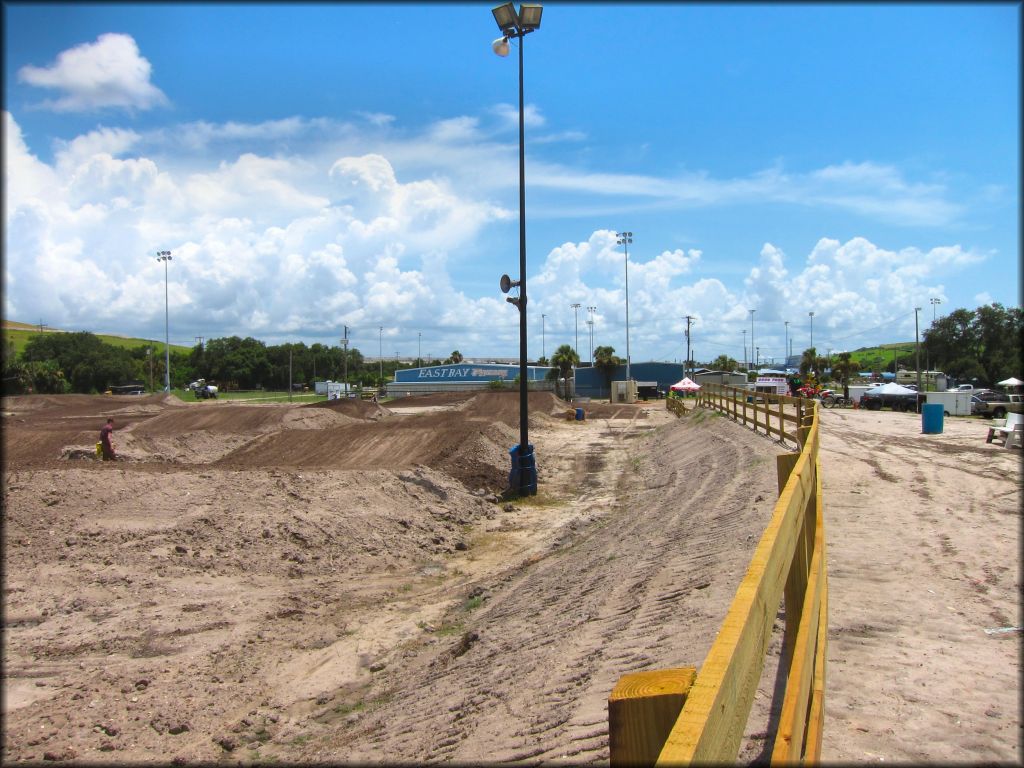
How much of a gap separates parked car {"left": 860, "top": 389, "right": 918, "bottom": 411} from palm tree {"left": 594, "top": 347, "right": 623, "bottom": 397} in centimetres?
3817

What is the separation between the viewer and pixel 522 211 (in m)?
17.2

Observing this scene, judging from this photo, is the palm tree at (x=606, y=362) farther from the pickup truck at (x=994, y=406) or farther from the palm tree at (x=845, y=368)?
the pickup truck at (x=994, y=406)

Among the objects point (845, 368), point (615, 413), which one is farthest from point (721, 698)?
point (845, 368)

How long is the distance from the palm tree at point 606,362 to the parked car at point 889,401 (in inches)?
1503

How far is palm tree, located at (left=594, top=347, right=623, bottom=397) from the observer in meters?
81.6

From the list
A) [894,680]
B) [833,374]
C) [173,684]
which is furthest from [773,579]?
[833,374]

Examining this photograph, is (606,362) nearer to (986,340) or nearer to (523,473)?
(986,340)

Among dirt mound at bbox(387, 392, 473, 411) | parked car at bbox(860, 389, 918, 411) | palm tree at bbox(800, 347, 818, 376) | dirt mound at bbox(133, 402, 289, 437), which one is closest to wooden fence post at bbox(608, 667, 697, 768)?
dirt mound at bbox(133, 402, 289, 437)

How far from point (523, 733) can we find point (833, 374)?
10561cm

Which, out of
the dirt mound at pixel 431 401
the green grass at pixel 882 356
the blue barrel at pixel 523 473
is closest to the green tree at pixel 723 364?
the green grass at pixel 882 356

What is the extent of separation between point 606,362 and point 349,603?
7325 centimetres

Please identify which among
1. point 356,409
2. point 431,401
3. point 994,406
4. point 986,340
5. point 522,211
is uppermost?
point 522,211

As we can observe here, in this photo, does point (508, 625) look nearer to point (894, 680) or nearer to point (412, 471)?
point (894, 680)

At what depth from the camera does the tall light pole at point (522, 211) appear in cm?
1544
